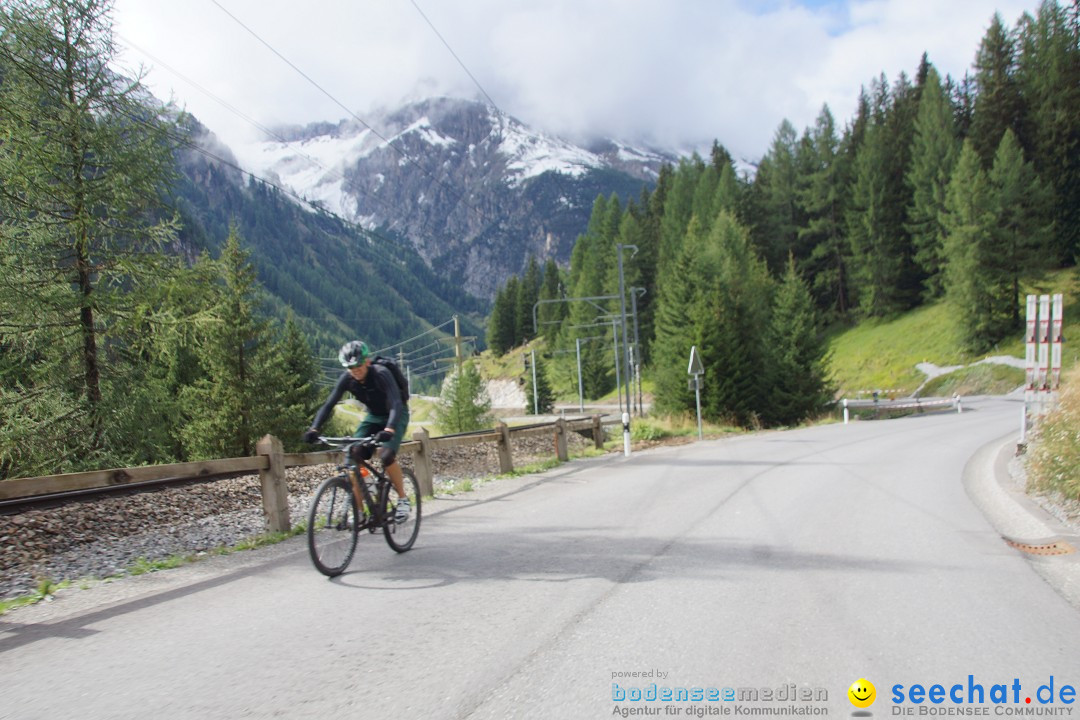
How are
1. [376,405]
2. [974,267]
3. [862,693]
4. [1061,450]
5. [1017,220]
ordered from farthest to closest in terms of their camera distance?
[1017,220], [974,267], [1061,450], [376,405], [862,693]

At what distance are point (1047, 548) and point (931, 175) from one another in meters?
66.9

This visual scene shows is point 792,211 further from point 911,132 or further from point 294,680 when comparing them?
point 294,680

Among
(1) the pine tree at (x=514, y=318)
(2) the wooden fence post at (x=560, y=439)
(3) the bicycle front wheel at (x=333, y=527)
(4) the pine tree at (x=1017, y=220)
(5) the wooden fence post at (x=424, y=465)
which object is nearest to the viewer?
(3) the bicycle front wheel at (x=333, y=527)

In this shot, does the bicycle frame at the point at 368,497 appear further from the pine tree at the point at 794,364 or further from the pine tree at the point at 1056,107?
the pine tree at the point at 1056,107

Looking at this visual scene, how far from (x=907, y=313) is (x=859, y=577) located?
6609cm

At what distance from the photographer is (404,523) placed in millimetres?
6816

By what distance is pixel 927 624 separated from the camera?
14.6 ft

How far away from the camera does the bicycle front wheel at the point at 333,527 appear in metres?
5.77

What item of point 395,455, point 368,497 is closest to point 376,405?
point 395,455

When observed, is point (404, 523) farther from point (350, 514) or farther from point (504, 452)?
point (504, 452)

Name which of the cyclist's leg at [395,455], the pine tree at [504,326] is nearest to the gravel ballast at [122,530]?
the cyclist's leg at [395,455]

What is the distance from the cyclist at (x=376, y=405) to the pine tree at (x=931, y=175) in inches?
2478

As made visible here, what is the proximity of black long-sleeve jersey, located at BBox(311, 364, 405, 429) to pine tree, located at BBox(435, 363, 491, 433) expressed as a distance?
97.0 feet

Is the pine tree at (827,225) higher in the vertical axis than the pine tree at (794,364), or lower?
higher
